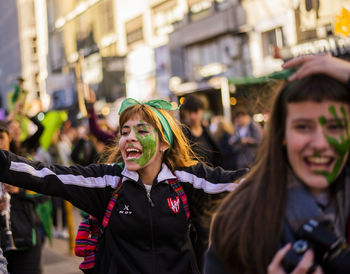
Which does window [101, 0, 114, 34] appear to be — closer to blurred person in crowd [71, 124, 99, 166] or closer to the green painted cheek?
blurred person in crowd [71, 124, 99, 166]

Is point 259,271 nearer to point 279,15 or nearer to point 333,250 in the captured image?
point 333,250

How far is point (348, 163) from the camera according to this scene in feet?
6.05

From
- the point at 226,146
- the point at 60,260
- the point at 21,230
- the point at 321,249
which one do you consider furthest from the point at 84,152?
the point at 321,249

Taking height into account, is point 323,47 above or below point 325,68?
above

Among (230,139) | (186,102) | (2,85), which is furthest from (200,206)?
(2,85)

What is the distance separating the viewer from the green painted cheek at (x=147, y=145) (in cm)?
324

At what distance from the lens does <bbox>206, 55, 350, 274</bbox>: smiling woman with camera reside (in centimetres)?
168

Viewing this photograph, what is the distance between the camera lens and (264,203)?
176 cm

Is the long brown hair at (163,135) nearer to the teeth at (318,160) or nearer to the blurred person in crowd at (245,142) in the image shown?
the teeth at (318,160)

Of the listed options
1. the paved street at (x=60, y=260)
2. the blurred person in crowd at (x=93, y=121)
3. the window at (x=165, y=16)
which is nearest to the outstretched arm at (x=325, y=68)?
the blurred person in crowd at (x=93, y=121)

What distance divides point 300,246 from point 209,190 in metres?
1.55

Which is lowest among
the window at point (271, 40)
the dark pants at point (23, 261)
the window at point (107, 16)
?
the dark pants at point (23, 261)

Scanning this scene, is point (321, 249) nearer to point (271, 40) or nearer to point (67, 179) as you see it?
point (67, 179)

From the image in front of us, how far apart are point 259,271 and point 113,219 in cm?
145
